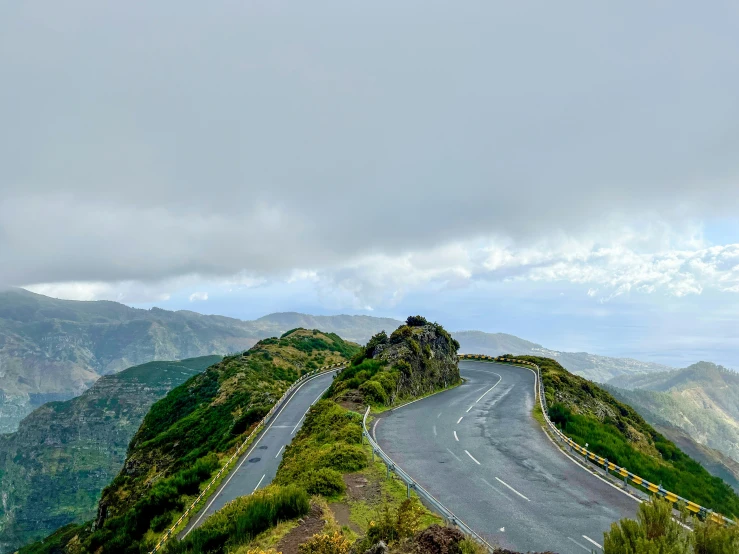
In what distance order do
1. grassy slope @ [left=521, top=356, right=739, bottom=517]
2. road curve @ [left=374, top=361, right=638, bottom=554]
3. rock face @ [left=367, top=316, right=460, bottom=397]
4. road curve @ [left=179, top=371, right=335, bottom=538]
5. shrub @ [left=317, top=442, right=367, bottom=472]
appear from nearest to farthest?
road curve @ [left=374, top=361, right=638, bottom=554]
shrub @ [left=317, top=442, right=367, bottom=472]
grassy slope @ [left=521, top=356, right=739, bottom=517]
road curve @ [left=179, top=371, right=335, bottom=538]
rock face @ [left=367, top=316, right=460, bottom=397]

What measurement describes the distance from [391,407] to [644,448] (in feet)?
70.5

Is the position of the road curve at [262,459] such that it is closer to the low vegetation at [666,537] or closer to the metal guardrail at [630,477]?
the metal guardrail at [630,477]

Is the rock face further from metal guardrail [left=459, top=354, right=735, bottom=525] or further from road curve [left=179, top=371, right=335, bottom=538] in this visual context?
metal guardrail [left=459, top=354, right=735, bottom=525]

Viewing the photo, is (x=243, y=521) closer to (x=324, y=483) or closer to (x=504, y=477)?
(x=324, y=483)

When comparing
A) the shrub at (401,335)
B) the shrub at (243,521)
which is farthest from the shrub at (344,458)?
the shrub at (401,335)

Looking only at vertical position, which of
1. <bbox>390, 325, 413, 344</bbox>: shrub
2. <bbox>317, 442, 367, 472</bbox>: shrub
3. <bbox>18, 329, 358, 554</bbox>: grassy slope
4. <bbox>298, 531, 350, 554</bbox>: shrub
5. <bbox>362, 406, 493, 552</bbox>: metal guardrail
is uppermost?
<bbox>390, 325, 413, 344</bbox>: shrub

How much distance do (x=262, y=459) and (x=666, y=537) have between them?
88.7ft

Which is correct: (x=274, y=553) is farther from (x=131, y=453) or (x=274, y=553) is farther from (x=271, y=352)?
(x=271, y=352)

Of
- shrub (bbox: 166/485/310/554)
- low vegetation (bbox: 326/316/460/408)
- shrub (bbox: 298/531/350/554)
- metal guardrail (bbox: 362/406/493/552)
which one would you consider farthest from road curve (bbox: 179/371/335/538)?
shrub (bbox: 298/531/350/554)

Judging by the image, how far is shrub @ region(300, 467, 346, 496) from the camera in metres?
14.4

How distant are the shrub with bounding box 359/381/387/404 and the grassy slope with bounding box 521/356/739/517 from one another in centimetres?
1221

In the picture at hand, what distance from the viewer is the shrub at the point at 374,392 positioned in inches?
1226

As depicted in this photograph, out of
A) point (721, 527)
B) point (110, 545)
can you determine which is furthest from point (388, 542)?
point (110, 545)

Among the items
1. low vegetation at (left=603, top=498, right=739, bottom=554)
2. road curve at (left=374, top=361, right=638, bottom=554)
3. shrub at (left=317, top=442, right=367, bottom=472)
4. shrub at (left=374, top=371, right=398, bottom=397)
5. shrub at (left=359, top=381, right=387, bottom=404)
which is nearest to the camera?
low vegetation at (left=603, top=498, right=739, bottom=554)
